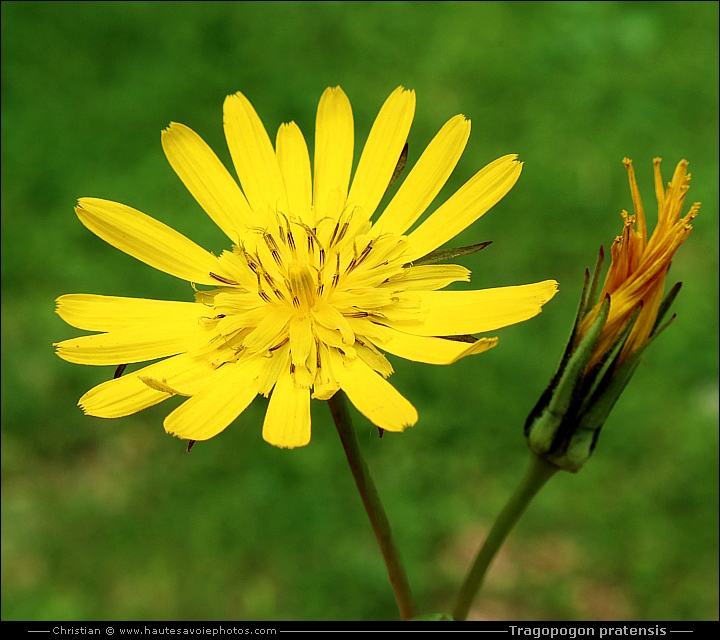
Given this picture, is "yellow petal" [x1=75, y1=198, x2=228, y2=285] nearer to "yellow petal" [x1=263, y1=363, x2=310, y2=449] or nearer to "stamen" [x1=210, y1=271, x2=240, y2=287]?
"stamen" [x1=210, y1=271, x2=240, y2=287]

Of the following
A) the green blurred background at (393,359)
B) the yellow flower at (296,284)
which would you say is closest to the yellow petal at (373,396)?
the yellow flower at (296,284)

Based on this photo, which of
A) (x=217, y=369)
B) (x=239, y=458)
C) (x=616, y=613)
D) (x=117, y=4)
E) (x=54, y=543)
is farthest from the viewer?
(x=117, y=4)

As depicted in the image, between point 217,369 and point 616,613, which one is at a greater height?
point 217,369

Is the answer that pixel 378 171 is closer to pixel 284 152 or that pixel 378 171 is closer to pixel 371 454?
pixel 284 152

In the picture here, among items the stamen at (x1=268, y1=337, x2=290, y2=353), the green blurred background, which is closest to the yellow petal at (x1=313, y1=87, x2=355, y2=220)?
the stamen at (x1=268, y1=337, x2=290, y2=353)

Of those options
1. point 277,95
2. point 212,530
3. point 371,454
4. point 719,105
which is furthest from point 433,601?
point 719,105

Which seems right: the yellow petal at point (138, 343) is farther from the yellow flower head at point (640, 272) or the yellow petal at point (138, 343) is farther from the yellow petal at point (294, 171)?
the yellow flower head at point (640, 272)
